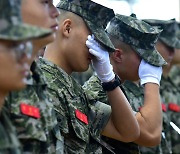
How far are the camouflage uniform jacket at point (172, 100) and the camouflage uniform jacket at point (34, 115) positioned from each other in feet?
8.25

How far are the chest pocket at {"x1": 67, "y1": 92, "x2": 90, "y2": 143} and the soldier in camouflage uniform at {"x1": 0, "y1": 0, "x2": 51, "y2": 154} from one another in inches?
28.6

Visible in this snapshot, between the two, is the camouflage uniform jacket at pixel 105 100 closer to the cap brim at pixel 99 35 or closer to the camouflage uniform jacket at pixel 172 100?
the cap brim at pixel 99 35

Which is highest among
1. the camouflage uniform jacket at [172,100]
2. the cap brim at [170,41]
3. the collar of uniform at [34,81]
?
the collar of uniform at [34,81]

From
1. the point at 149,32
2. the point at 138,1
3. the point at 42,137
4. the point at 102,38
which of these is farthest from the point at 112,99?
the point at 138,1

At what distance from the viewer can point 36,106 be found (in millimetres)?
2387

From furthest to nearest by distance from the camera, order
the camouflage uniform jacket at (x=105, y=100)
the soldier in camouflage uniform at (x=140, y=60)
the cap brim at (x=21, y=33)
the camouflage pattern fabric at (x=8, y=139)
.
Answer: the soldier in camouflage uniform at (x=140, y=60) < the camouflage uniform jacket at (x=105, y=100) < the camouflage pattern fabric at (x=8, y=139) < the cap brim at (x=21, y=33)

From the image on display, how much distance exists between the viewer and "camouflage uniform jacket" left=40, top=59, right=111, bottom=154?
2771 millimetres

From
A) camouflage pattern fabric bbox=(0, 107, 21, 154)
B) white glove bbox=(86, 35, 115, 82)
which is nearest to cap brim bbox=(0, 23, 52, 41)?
camouflage pattern fabric bbox=(0, 107, 21, 154)

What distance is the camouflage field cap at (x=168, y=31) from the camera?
4.62 meters

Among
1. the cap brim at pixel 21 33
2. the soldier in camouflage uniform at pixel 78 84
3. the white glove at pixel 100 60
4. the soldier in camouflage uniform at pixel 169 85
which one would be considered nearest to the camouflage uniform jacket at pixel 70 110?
the soldier in camouflage uniform at pixel 78 84

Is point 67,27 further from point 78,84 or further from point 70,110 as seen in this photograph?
point 70,110

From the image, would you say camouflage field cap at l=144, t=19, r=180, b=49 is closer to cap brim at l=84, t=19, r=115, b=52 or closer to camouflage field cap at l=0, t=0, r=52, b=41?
cap brim at l=84, t=19, r=115, b=52

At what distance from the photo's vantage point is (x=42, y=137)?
7.61 ft

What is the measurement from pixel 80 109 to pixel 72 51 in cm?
29
